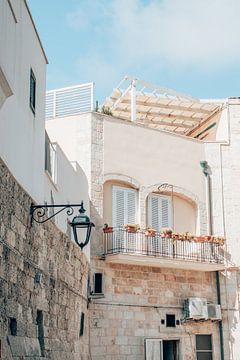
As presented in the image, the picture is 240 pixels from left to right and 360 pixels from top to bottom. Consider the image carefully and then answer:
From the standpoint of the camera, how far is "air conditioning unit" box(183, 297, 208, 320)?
19438mm

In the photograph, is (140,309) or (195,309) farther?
(195,309)

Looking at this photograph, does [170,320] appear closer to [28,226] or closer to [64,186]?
[64,186]

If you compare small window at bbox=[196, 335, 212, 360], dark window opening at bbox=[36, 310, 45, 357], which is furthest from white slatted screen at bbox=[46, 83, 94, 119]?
dark window opening at bbox=[36, 310, 45, 357]

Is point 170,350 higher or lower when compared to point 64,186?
lower

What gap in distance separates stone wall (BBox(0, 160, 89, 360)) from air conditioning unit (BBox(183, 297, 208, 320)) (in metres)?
6.66

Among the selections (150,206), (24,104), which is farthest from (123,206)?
(24,104)

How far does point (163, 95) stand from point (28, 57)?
45.7 ft

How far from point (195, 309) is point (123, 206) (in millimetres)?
4019

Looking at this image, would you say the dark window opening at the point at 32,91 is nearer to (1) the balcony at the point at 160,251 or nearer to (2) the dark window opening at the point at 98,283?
(1) the balcony at the point at 160,251

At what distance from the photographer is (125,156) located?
20109 mm

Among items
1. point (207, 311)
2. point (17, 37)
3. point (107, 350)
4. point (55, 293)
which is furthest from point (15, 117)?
point (207, 311)

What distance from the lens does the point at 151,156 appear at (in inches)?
814

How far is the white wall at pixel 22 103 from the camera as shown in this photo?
8470 mm

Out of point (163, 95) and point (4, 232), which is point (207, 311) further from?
point (4, 232)
